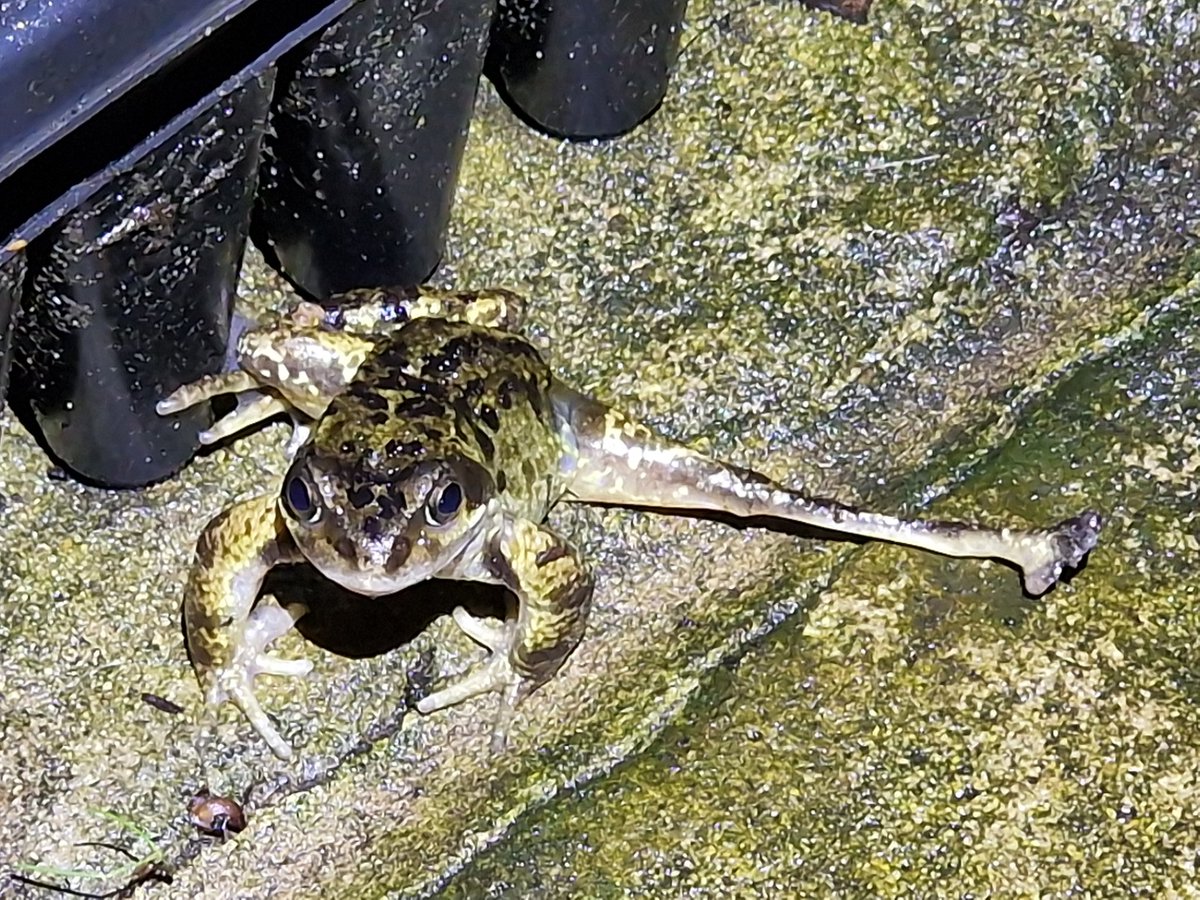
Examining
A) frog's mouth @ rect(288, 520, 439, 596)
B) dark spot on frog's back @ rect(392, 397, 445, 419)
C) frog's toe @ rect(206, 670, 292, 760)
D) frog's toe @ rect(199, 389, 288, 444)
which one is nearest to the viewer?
frog's mouth @ rect(288, 520, 439, 596)

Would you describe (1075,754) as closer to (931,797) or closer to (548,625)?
(931,797)

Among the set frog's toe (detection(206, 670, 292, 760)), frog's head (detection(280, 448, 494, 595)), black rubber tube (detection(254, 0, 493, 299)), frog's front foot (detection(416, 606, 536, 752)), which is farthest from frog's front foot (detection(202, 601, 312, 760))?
black rubber tube (detection(254, 0, 493, 299))

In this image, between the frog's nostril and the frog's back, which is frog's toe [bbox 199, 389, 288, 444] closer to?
the frog's back

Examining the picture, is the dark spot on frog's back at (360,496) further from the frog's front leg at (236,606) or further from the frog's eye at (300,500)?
the frog's front leg at (236,606)

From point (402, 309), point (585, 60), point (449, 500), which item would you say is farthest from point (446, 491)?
point (585, 60)

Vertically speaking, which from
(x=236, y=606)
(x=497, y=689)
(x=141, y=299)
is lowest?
(x=497, y=689)

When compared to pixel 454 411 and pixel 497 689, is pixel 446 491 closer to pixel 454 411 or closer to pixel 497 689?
pixel 454 411
